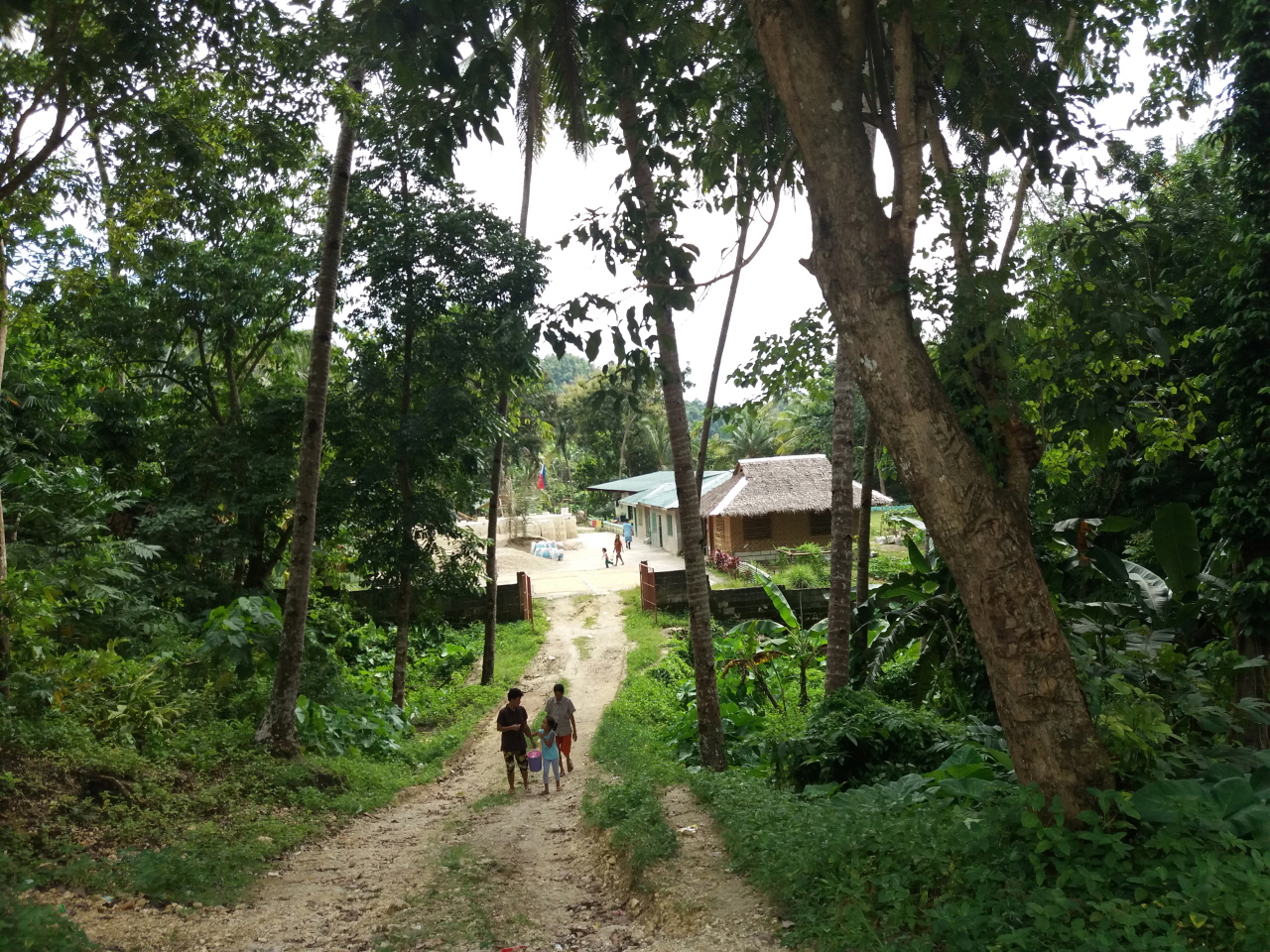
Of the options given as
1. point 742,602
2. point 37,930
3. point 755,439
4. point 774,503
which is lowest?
point 37,930

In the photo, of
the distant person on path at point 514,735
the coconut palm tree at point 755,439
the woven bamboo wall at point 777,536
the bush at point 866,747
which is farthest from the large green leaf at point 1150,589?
the coconut palm tree at point 755,439

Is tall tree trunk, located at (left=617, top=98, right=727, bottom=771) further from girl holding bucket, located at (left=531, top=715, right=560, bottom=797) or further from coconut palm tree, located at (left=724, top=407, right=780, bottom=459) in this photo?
coconut palm tree, located at (left=724, top=407, right=780, bottom=459)

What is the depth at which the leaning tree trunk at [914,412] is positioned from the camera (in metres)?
4.35

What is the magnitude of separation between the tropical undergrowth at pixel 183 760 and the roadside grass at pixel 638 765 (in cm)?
238

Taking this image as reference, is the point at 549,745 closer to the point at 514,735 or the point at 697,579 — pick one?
the point at 514,735

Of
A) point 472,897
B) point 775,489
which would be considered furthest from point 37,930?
point 775,489

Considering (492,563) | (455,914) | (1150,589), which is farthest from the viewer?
(492,563)

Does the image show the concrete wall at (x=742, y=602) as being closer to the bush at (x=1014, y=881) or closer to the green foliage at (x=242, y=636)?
the green foliage at (x=242, y=636)

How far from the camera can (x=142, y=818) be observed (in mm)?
7219

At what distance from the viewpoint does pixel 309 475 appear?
970cm

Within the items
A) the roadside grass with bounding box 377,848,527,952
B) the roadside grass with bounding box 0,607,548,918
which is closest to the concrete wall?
the roadside grass with bounding box 0,607,548,918

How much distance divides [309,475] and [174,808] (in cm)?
355

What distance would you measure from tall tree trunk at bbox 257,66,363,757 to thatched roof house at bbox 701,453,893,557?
75.2 ft

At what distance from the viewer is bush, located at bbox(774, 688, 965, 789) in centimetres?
783
